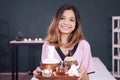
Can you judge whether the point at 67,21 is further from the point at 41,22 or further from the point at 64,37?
the point at 41,22

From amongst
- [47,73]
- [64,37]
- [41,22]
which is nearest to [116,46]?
[41,22]

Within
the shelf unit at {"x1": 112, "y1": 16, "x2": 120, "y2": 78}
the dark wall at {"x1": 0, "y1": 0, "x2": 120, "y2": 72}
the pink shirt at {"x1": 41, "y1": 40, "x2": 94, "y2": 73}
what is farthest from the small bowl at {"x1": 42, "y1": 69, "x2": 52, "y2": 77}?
the dark wall at {"x1": 0, "y1": 0, "x2": 120, "y2": 72}

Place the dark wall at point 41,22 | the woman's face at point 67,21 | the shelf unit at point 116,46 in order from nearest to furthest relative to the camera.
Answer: the woman's face at point 67,21
the shelf unit at point 116,46
the dark wall at point 41,22

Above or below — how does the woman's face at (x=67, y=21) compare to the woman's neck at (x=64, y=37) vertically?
above

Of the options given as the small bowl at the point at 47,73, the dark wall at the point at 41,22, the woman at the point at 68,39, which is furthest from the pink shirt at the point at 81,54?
the dark wall at the point at 41,22

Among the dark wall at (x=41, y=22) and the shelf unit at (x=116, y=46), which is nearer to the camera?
the shelf unit at (x=116, y=46)

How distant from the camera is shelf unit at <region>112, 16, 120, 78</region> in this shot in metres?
5.17

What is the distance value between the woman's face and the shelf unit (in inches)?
157

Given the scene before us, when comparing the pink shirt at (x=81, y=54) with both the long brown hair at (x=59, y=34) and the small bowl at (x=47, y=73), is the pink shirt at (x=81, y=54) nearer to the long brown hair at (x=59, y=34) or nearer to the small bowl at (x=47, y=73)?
the long brown hair at (x=59, y=34)

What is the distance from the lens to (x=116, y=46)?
17.0ft

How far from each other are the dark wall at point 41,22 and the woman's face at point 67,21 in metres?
4.22

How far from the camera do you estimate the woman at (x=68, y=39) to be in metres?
1.30

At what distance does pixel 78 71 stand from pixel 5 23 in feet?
15.2

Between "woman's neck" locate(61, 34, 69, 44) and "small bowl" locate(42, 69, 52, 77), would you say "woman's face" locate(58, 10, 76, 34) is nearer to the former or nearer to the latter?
"woman's neck" locate(61, 34, 69, 44)
